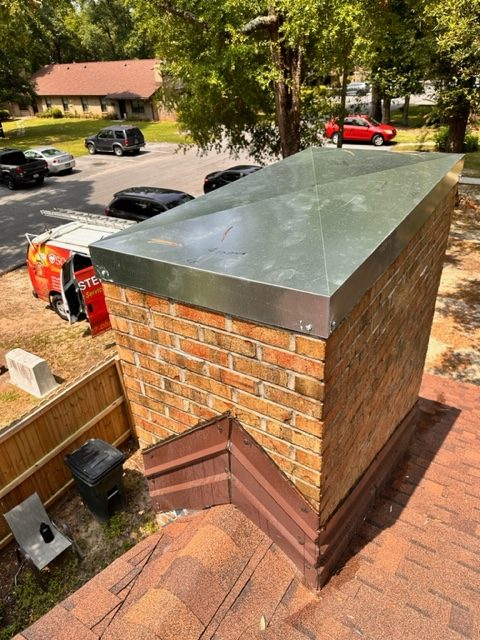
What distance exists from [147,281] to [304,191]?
43.8 inches

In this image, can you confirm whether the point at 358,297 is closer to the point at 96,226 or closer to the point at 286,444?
the point at 286,444

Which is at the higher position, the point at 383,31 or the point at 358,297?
the point at 383,31

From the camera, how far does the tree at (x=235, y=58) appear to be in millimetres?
11703

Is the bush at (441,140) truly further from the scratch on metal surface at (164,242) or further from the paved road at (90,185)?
the scratch on metal surface at (164,242)

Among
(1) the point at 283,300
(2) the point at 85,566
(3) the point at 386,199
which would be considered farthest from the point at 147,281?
(2) the point at 85,566

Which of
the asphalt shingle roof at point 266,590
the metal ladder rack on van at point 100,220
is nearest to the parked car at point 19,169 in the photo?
the metal ladder rack on van at point 100,220

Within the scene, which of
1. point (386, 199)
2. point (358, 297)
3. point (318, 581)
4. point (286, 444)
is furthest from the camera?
point (386, 199)

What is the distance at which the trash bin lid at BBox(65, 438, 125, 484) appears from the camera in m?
6.06

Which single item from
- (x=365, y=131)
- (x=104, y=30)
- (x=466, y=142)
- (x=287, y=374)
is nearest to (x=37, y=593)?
(x=287, y=374)

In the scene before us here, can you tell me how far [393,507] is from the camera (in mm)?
2941

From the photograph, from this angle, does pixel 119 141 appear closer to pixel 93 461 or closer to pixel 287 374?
pixel 93 461

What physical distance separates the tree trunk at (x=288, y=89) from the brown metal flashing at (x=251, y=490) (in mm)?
12122

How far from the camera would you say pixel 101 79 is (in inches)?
1791

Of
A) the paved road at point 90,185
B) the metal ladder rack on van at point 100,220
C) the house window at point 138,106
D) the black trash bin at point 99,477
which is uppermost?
the house window at point 138,106
